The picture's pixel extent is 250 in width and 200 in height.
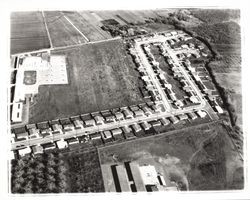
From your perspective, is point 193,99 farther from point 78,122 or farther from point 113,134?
point 78,122

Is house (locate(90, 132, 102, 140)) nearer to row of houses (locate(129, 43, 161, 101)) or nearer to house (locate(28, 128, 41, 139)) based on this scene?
house (locate(28, 128, 41, 139))

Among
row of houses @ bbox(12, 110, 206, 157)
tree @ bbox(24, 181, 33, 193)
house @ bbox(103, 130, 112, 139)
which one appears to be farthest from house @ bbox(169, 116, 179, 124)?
tree @ bbox(24, 181, 33, 193)

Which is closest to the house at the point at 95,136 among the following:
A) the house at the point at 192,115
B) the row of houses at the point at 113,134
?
the row of houses at the point at 113,134

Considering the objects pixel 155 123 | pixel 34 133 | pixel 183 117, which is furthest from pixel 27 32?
pixel 183 117

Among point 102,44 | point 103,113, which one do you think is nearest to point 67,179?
point 103,113

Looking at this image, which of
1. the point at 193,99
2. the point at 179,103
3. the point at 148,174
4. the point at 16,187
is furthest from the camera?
the point at 193,99

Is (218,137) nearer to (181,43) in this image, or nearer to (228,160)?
(228,160)

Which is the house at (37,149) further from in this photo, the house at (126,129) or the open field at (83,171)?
the house at (126,129)
